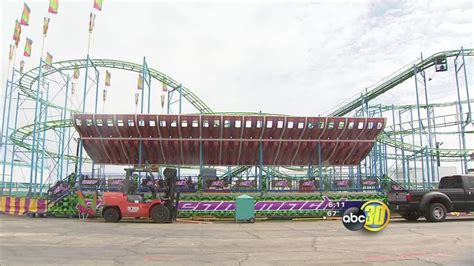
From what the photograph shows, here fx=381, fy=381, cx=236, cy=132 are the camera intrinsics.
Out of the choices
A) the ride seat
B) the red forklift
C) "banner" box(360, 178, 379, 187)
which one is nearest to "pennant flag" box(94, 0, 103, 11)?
the red forklift

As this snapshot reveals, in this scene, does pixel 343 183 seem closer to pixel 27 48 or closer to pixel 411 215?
pixel 411 215

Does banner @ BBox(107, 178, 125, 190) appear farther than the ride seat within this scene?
Yes

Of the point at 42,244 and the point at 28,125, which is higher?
the point at 28,125

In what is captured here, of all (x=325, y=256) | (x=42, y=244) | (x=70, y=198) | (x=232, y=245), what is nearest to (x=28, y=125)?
(x=70, y=198)

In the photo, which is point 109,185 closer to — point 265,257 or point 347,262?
point 265,257

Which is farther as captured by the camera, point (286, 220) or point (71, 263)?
point (286, 220)

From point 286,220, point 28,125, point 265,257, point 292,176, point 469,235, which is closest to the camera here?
point 265,257

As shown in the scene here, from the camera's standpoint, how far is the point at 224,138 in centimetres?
2634

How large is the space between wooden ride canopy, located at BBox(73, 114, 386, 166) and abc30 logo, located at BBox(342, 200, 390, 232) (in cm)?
1214

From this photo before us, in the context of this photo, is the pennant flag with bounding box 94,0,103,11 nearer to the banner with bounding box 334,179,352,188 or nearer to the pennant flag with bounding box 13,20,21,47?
the pennant flag with bounding box 13,20,21,47

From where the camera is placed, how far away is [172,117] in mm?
25078

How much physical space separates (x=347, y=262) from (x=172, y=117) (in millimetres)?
18733

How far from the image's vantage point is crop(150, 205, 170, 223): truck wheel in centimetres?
1902

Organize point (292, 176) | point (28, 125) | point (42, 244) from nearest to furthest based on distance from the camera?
point (42, 244) < point (292, 176) < point (28, 125)
